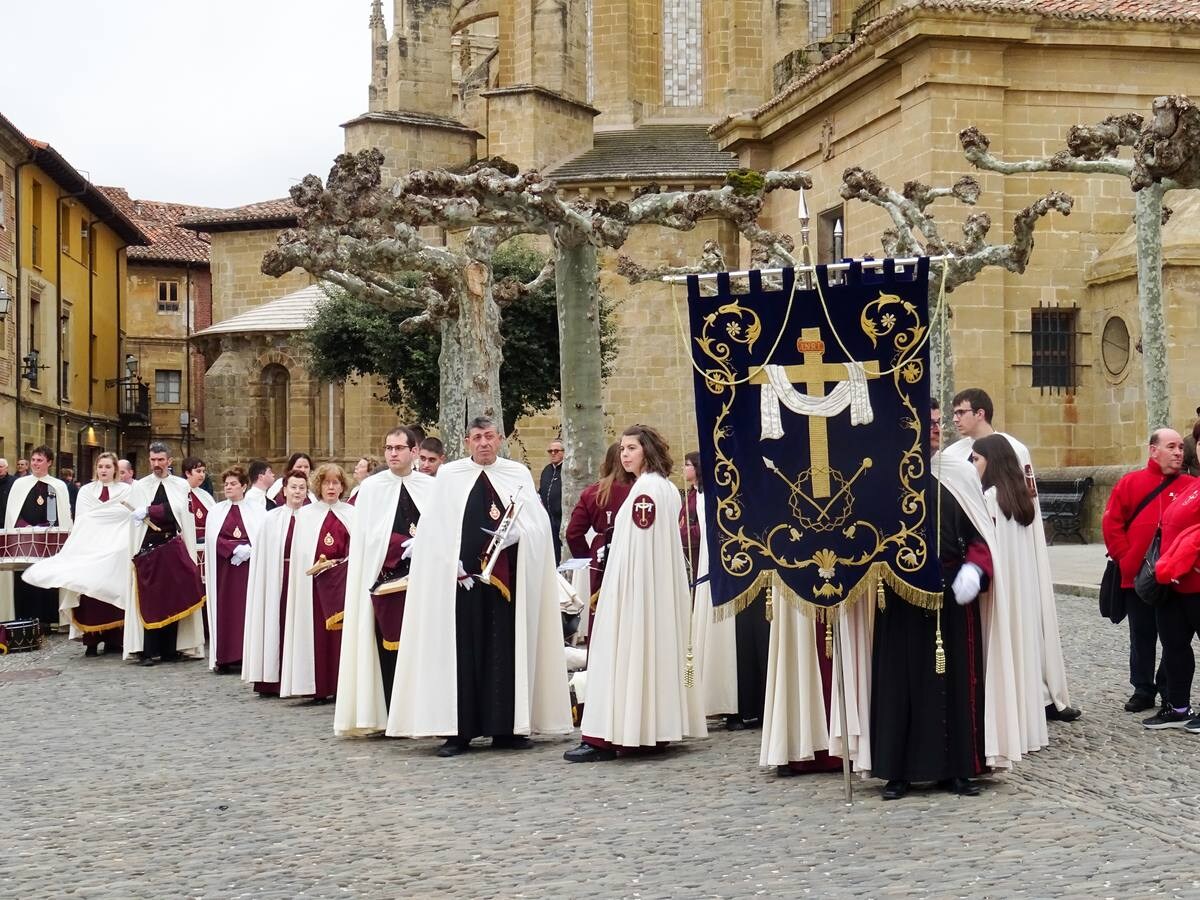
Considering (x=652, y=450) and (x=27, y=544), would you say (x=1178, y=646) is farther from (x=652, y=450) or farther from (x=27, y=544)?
(x=27, y=544)

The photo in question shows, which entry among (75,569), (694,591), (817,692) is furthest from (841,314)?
(75,569)

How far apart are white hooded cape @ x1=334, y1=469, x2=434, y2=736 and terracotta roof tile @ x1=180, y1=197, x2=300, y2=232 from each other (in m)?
41.0

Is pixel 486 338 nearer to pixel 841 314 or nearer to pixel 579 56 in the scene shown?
pixel 841 314

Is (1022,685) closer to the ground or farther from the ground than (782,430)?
closer to the ground

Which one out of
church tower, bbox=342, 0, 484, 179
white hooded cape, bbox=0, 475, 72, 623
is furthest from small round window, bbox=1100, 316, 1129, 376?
church tower, bbox=342, 0, 484, 179

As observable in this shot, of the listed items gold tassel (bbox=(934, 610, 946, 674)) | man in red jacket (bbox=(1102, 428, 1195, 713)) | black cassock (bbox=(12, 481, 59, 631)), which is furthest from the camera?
black cassock (bbox=(12, 481, 59, 631))

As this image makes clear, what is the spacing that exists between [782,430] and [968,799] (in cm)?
191

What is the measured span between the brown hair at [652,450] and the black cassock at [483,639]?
41.8 inches

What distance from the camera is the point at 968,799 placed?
7.36 m

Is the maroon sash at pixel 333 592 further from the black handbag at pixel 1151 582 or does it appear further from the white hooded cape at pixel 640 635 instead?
the black handbag at pixel 1151 582


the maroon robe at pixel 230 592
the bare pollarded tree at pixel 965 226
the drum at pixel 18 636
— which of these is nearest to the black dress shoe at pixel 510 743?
the maroon robe at pixel 230 592

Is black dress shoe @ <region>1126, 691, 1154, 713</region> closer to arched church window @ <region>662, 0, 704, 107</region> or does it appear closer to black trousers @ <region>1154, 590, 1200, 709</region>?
black trousers @ <region>1154, 590, 1200, 709</region>

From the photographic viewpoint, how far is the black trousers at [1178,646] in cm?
939

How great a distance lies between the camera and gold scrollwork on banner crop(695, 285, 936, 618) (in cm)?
747
